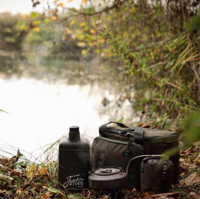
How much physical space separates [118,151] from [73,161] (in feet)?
0.94

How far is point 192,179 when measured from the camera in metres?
2.30

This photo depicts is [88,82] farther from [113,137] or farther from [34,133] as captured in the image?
[113,137]

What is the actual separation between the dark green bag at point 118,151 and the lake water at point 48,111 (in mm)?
547

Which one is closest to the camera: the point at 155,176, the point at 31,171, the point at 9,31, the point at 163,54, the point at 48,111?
the point at 155,176

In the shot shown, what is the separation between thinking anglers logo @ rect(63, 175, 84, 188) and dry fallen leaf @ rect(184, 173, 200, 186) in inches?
26.3

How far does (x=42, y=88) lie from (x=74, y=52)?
9152 mm

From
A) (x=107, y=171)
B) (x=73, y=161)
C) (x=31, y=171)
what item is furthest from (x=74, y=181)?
(x=31, y=171)

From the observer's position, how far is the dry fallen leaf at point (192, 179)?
2.27 m

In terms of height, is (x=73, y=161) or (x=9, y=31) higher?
(x=9, y=31)

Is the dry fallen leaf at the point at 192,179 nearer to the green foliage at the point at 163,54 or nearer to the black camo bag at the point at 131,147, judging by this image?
the black camo bag at the point at 131,147

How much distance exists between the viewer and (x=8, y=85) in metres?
7.11

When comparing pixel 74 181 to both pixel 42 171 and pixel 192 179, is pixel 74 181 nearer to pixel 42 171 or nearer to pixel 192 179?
pixel 42 171

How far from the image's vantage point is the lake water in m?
A: 3.48

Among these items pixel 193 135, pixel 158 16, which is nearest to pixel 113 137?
pixel 193 135
